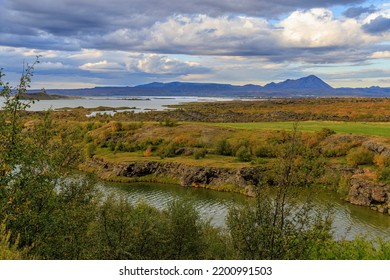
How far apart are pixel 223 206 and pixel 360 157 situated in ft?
112

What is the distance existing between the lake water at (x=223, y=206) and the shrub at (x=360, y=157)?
468 inches

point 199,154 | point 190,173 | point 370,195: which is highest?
point 199,154

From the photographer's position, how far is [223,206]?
2527 inches

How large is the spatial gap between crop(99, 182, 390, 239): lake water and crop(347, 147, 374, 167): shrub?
1188cm

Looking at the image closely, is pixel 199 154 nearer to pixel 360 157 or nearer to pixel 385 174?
pixel 360 157

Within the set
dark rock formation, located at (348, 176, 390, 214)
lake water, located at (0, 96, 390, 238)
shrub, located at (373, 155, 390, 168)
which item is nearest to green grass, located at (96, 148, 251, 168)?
lake water, located at (0, 96, 390, 238)

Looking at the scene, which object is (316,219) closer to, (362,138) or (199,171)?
(199,171)

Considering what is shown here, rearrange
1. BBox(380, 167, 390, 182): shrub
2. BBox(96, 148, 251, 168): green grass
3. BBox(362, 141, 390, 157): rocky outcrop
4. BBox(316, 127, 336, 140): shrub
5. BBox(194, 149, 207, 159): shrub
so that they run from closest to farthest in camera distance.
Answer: BBox(380, 167, 390, 182): shrub < BBox(362, 141, 390, 157): rocky outcrop < BBox(96, 148, 251, 168): green grass < BBox(194, 149, 207, 159): shrub < BBox(316, 127, 336, 140): shrub

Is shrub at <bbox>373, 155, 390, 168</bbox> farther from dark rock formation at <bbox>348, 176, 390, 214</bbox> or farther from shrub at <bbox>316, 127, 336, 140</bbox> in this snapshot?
shrub at <bbox>316, 127, 336, 140</bbox>

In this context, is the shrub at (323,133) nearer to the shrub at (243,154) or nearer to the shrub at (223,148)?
the shrub at (243,154)

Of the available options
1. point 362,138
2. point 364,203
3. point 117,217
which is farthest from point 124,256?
point 362,138

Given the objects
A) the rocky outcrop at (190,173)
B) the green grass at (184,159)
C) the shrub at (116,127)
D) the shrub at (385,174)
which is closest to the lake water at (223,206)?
the rocky outcrop at (190,173)

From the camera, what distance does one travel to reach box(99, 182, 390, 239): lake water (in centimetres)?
5206

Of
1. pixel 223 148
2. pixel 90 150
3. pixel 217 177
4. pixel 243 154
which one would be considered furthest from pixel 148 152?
pixel 217 177
